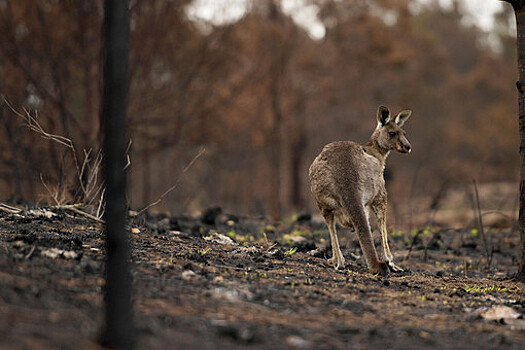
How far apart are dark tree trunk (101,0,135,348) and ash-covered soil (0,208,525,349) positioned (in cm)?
15

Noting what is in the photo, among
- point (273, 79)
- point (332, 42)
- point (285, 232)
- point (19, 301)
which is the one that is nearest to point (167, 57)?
point (273, 79)

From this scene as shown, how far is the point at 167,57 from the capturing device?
13.7 m

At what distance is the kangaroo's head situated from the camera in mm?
7633

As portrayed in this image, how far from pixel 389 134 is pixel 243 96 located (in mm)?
7914

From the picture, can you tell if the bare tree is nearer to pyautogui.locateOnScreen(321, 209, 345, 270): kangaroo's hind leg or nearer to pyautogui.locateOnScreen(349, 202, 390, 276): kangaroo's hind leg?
pyautogui.locateOnScreen(349, 202, 390, 276): kangaroo's hind leg

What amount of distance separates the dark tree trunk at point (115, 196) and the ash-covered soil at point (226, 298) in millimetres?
154

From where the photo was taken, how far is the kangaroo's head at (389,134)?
7.63 meters

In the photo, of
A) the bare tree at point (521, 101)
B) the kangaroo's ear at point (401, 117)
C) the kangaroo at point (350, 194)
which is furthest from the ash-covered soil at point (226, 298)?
→ the kangaroo's ear at point (401, 117)

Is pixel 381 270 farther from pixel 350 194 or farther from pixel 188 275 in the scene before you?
pixel 188 275

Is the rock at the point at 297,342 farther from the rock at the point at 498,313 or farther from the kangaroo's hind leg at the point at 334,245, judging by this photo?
the kangaroo's hind leg at the point at 334,245

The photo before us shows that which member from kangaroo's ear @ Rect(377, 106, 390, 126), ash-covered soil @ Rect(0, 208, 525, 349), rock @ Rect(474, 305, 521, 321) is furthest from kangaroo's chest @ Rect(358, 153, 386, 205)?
rock @ Rect(474, 305, 521, 321)

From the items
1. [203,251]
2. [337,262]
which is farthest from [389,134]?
[203,251]

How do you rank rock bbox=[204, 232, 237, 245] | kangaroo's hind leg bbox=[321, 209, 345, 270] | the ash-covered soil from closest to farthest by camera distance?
the ash-covered soil → kangaroo's hind leg bbox=[321, 209, 345, 270] → rock bbox=[204, 232, 237, 245]

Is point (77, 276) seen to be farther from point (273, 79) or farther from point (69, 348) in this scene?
point (273, 79)
